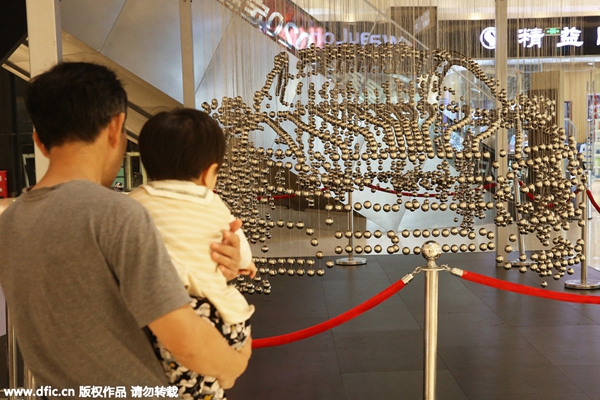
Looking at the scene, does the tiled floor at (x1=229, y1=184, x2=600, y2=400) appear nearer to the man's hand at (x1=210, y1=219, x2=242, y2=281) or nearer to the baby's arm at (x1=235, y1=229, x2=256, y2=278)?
the baby's arm at (x1=235, y1=229, x2=256, y2=278)

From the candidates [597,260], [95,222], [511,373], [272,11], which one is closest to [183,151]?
[95,222]

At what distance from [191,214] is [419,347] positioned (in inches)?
106

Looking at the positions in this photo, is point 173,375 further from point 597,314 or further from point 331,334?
point 597,314

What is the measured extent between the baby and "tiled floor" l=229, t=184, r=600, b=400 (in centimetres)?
185

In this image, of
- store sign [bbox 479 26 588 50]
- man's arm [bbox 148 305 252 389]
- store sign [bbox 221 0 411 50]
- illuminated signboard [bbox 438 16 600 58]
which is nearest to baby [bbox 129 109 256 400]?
man's arm [bbox 148 305 252 389]

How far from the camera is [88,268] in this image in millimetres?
946

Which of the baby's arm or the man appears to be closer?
the man

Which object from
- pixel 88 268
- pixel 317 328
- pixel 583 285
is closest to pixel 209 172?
pixel 88 268

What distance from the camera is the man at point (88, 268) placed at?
36.5 inches

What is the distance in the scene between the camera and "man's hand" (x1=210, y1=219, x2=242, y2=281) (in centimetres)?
113

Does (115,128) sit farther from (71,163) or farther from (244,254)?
(244,254)

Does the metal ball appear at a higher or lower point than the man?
lower

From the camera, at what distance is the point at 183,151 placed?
1.14 m

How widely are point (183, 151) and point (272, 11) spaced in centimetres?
280
